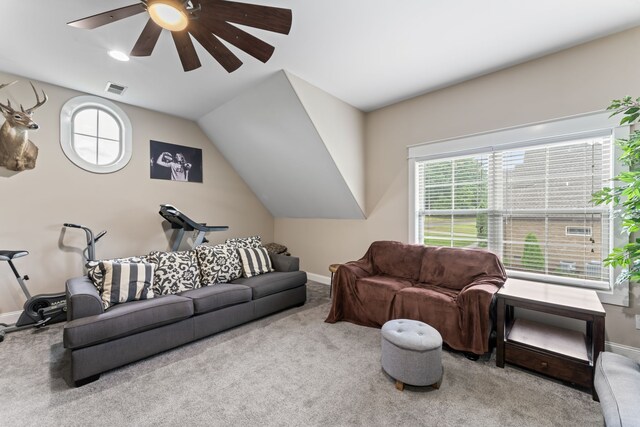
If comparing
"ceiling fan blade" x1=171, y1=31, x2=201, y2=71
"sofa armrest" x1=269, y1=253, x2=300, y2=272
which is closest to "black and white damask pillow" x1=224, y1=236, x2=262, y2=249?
"sofa armrest" x1=269, y1=253, x2=300, y2=272

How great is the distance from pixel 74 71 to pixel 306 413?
3.88 m

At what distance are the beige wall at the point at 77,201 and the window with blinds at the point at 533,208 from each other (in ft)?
12.0

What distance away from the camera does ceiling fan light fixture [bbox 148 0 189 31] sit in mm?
1451

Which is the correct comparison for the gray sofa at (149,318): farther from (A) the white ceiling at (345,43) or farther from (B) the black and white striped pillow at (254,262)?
(A) the white ceiling at (345,43)

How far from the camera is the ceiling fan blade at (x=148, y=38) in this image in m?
1.70

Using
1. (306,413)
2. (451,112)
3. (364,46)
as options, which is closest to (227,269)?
(306,413)

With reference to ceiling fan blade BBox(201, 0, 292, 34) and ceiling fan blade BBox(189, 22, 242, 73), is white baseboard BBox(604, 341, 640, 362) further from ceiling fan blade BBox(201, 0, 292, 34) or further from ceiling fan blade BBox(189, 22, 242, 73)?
ceiling fan blade BBox(189, 22, 242, 73)

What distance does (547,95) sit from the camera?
2.66 metres

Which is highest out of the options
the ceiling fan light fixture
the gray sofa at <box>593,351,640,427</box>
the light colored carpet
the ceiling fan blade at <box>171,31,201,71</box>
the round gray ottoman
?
the ceiling fan blade at <box>171,31,201,71</box>

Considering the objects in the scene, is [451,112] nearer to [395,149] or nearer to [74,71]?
A: [395,149]

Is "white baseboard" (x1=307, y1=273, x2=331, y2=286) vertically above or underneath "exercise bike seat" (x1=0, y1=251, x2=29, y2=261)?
underneath

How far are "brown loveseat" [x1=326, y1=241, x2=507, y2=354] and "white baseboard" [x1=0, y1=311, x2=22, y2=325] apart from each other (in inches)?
136

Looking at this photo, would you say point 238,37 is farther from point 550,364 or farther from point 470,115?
point 550,364

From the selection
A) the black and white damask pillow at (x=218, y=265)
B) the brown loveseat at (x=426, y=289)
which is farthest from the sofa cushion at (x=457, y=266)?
the black and white damask pillow at (x=218, y=265)
